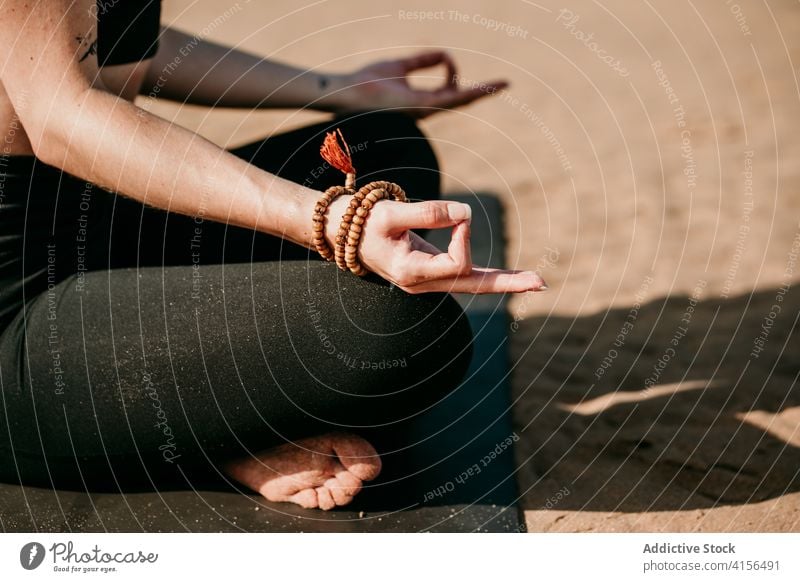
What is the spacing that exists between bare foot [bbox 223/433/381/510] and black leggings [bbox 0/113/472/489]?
2 cm

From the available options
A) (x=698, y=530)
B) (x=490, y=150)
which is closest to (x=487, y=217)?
(x=490, y=150)

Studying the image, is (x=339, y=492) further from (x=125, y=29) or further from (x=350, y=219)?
(x=125, y=29)

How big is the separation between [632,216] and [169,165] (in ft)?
3.77

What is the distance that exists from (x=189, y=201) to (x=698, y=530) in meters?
0.72

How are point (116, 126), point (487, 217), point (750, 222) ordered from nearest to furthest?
1. point (116, 126)
2. point (750, 222)
3. point (487, 217)

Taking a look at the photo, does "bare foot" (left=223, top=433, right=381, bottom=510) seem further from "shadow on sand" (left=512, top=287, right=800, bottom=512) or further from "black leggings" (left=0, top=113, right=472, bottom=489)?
"shadow on sand" (left=512, top=287, right=800, bottom=512)

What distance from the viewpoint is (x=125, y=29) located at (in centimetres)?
99

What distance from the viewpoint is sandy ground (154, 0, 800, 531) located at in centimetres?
112

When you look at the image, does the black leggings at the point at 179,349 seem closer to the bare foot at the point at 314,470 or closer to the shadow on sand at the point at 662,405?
the bare foot at the point at 314,470

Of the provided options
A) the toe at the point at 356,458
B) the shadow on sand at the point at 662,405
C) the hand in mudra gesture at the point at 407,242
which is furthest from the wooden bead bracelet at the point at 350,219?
the shadow on sand at the point at 662,405

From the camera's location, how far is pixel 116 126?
0.86 m

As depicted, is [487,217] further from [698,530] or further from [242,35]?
[242,35]
